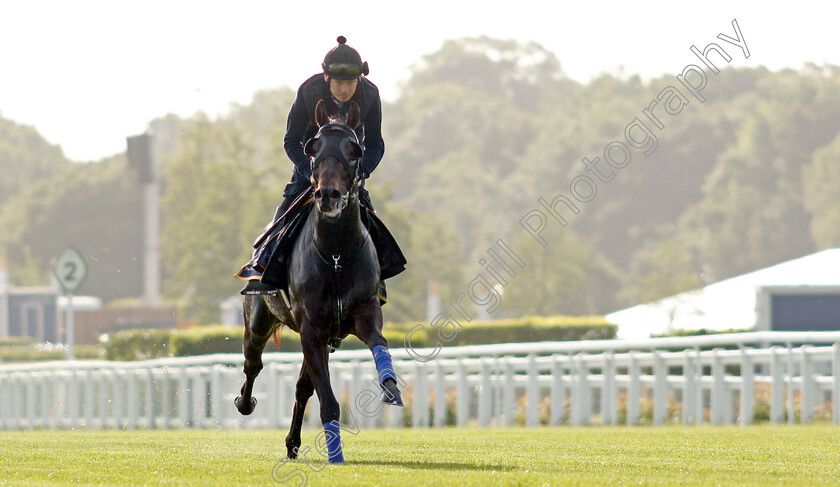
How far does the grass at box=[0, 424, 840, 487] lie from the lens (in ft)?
25.0

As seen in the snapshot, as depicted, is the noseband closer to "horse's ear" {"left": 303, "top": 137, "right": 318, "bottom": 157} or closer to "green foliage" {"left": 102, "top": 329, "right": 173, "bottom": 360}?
"horse's ear" {"left": 303, "top": 137, "right": 318, "bottom": 157}

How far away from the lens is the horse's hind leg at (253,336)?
33.8 feet

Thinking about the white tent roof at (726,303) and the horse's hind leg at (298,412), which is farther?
the white tent roof at (726,303)

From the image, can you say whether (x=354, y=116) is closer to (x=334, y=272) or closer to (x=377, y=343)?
(x=334, y=272)

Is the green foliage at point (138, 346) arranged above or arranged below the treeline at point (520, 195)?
below

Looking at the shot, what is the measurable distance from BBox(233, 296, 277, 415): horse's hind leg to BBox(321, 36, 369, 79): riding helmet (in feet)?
6.54

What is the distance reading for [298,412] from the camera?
31.8 ft

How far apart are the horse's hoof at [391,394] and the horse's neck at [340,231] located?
90cm

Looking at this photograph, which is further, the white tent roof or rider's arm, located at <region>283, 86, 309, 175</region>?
the white tent roof

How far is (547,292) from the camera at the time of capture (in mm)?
59250

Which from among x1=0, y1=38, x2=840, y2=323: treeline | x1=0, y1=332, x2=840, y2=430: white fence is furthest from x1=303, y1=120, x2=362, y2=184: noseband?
x1=0, y1=38, x2=840, y2=323: treeline

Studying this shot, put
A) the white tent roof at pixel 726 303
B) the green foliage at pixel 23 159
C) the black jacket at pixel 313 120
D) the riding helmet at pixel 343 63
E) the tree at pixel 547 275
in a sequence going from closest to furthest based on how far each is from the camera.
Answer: the riding helmet at pixel 343 63 → the black jacket at pixel 313 120 → the white tent roof at pixel 726 303 → the tree at pixel 547 275 → the green foliage at pixel 23 159

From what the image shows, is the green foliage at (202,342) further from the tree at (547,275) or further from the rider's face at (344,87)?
the tree at (547,275)

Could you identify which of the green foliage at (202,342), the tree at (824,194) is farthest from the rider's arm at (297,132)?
the tree at (824,194)
